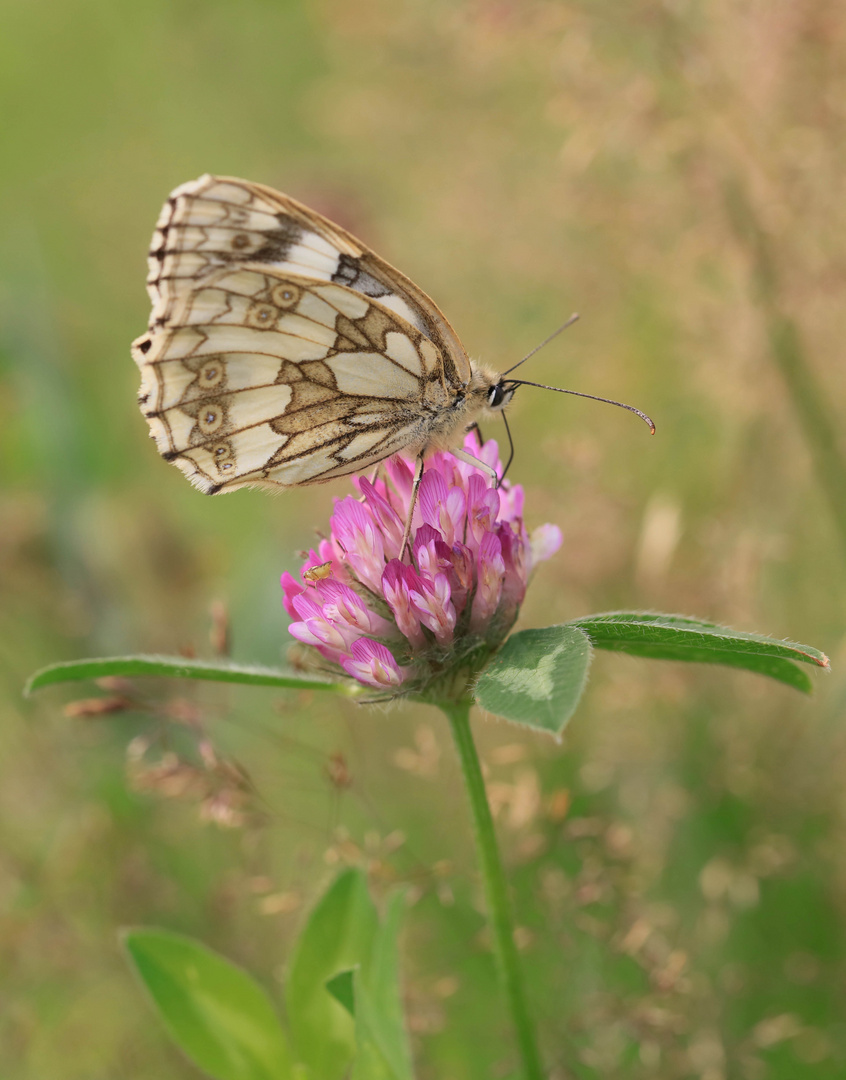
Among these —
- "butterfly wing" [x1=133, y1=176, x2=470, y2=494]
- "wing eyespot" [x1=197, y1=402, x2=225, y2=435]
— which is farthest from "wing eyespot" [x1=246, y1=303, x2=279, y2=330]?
"wing eyespot" [x1=197, y1=402, x2=225, y2=435]

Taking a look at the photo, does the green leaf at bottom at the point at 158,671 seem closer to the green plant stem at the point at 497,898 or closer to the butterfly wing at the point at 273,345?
the green plant stem at the point at 497,898

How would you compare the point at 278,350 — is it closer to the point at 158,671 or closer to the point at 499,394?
the point at 499,394

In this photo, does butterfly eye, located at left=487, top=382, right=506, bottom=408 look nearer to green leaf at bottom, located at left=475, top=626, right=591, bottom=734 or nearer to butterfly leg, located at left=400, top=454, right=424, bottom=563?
butterfly leg, located at left=400, top=454, right=424, bottom=563

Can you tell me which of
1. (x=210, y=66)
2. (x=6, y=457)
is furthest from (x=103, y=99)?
(x=6, y=457)

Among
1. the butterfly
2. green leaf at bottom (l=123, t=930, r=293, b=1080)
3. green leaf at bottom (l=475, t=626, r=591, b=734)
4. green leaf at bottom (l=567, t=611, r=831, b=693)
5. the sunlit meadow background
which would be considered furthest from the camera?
the sunlit meadow background

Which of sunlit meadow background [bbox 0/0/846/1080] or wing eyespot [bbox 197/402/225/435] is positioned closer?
wing eyespot [bbox 197/402/225/435]

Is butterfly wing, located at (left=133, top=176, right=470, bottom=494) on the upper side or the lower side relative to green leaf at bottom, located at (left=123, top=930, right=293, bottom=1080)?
upper

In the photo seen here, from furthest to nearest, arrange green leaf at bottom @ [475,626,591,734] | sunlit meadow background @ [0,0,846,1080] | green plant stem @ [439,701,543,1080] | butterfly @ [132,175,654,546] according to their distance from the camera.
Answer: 1. sunlit meadow background @ [0,0,846,1080]
2. butterfly @ [132,175,654,546]
3. green plant stem @ [439,701,543,1080]
4. green leaf at bottom @ [475,626,591,734]
